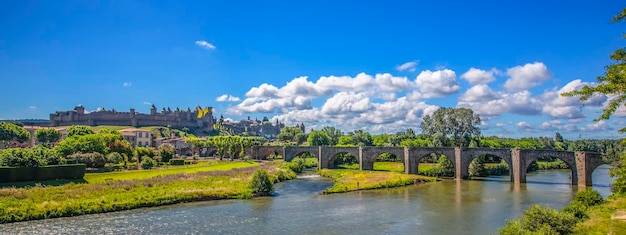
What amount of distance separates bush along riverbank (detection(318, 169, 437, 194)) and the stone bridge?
5592 millimetres

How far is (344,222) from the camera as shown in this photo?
2944cm

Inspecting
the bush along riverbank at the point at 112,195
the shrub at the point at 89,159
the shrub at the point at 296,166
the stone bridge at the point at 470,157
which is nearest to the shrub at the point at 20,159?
the bush along riverbank at the point at 112,195

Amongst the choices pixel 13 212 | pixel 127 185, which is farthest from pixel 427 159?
pixel 13 212

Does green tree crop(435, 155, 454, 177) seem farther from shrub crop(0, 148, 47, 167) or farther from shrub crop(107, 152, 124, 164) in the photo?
shrub crop(0, 148, 47, 167)

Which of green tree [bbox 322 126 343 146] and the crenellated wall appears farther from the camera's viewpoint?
the crenellated wall

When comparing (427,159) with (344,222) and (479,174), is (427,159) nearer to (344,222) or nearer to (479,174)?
(479,174)

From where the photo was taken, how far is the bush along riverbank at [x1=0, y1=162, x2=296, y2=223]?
30188 millimetres

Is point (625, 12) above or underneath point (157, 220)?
above

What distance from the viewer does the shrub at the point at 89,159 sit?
5148 cm

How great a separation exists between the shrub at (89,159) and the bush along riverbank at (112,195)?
13.7 metres

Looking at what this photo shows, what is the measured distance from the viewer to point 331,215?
3194 cm

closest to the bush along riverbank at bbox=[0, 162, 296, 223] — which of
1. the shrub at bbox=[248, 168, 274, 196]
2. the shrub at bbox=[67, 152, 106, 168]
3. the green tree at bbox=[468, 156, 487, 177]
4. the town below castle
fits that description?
the shrub at bbox=[248, 168, 274, 196]

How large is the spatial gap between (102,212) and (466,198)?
1320 inches

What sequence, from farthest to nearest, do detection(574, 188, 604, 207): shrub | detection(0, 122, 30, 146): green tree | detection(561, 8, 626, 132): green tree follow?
1. detection(0, 122, 30, 146): green tree
2. detection(574, 188, 604, 207): shrub
3. detection(561, 8, 626, 132): green tree
